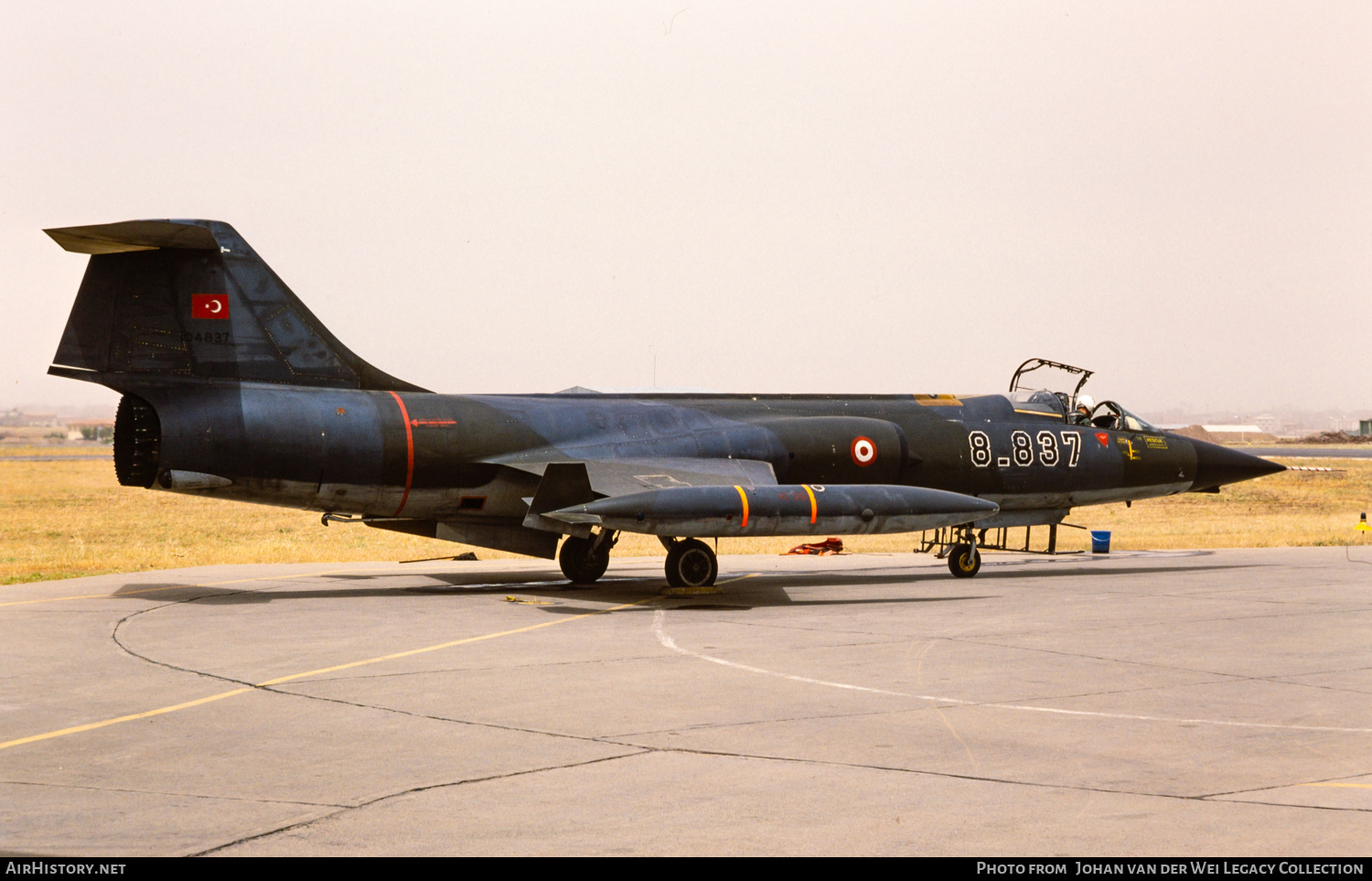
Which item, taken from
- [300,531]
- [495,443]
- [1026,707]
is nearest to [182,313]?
[495,443]

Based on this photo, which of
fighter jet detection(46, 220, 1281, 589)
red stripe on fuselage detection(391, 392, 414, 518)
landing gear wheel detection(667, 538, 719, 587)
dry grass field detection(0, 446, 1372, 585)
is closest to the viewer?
fighter jet detection(46, 220, 1281, 589)

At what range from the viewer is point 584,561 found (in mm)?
19422

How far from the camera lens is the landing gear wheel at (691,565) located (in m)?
17.6

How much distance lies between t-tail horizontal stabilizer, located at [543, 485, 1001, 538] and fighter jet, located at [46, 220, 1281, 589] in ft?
0.09

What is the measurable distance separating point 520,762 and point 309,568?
15192 mm

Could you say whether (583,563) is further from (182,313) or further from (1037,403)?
(1037,403)

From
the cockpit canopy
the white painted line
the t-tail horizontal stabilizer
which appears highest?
the cockpit canopy

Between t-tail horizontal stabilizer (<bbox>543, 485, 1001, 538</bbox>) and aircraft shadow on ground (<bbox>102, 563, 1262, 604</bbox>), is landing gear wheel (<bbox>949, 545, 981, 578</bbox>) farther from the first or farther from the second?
t-tail horizontal stabilizer (<bbox>543, 485, 1001, 538</bbox>)

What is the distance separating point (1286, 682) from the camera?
10430mm

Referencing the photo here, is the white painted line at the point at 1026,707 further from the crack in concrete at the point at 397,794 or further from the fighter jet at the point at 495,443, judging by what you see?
the fighter jet at the point at 495,443

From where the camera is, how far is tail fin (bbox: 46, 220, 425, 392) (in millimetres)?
15688

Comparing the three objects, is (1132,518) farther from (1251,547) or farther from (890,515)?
(890,515)

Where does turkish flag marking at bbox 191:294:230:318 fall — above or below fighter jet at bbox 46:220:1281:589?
above

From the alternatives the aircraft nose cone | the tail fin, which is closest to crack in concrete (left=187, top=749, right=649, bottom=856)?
the tail fin
